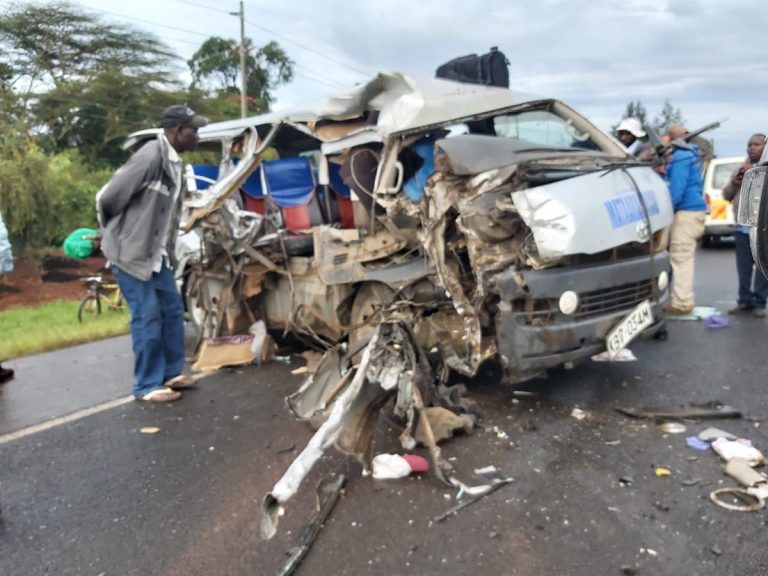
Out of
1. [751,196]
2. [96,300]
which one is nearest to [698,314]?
[751,196]

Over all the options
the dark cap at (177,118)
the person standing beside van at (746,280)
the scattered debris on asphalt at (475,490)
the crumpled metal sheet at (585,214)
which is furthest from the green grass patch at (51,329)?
the person standing beside van at (746,280)

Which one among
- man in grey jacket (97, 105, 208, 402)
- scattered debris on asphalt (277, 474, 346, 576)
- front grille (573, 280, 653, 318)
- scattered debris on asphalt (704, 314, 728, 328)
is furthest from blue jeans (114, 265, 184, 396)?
scattered debris on asphalt (704, 314, 728, 328)

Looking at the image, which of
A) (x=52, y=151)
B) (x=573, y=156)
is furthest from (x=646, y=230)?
(x=52, y=151)

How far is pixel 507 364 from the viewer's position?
4.14 m

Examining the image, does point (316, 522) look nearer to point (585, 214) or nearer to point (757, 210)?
point (757, 210)

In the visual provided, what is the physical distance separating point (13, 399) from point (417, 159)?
12.4ft

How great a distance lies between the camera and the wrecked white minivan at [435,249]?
400 cm

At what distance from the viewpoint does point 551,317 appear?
13.6 feet

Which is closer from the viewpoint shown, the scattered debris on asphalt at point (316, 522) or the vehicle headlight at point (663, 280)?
the scattered debris on asphalt at point (316, 522)

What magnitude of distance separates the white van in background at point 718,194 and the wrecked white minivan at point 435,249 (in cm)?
820

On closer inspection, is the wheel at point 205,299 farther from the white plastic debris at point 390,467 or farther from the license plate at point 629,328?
the license plate at point 629,328

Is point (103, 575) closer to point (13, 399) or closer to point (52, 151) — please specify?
point (13, 399)

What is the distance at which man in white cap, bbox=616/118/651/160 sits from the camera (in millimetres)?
6414

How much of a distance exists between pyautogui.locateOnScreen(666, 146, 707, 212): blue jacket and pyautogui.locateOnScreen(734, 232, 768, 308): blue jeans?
0.72 meters
